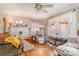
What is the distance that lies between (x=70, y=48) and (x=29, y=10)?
837 millimetres

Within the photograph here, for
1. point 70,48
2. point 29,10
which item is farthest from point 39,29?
point 70,48

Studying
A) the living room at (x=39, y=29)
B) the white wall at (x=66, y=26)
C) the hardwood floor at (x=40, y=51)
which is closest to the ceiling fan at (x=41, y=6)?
the living room at (x=39, y=29)

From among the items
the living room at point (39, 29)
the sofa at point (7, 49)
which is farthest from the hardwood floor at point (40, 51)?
the sofa at point (7, 49)

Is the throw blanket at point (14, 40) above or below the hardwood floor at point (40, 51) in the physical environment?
above

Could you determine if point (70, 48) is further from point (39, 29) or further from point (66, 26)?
point (39, 29)

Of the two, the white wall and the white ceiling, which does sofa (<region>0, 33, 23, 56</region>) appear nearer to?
the white ceiling

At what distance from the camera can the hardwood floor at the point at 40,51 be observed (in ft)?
7.85

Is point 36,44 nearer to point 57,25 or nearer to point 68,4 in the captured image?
point 57,25

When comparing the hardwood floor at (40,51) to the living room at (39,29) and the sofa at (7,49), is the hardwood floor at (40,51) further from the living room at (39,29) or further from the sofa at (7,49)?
the sofa at (7,49)

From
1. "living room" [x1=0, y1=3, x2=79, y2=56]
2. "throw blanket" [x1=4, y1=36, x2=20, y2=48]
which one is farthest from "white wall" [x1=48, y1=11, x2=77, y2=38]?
"throw blanket" [x1=4, y1=36, x2=20, y2=48]

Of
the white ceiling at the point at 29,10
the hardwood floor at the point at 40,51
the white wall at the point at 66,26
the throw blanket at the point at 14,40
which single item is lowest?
the hardwood floor at the point at 40,51

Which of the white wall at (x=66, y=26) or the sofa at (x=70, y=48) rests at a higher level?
the white wall at (x=66, y=26)

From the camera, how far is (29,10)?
7.85 feet

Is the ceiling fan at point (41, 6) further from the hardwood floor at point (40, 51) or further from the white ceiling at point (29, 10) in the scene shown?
the hardwood floor at point (40, 51)
